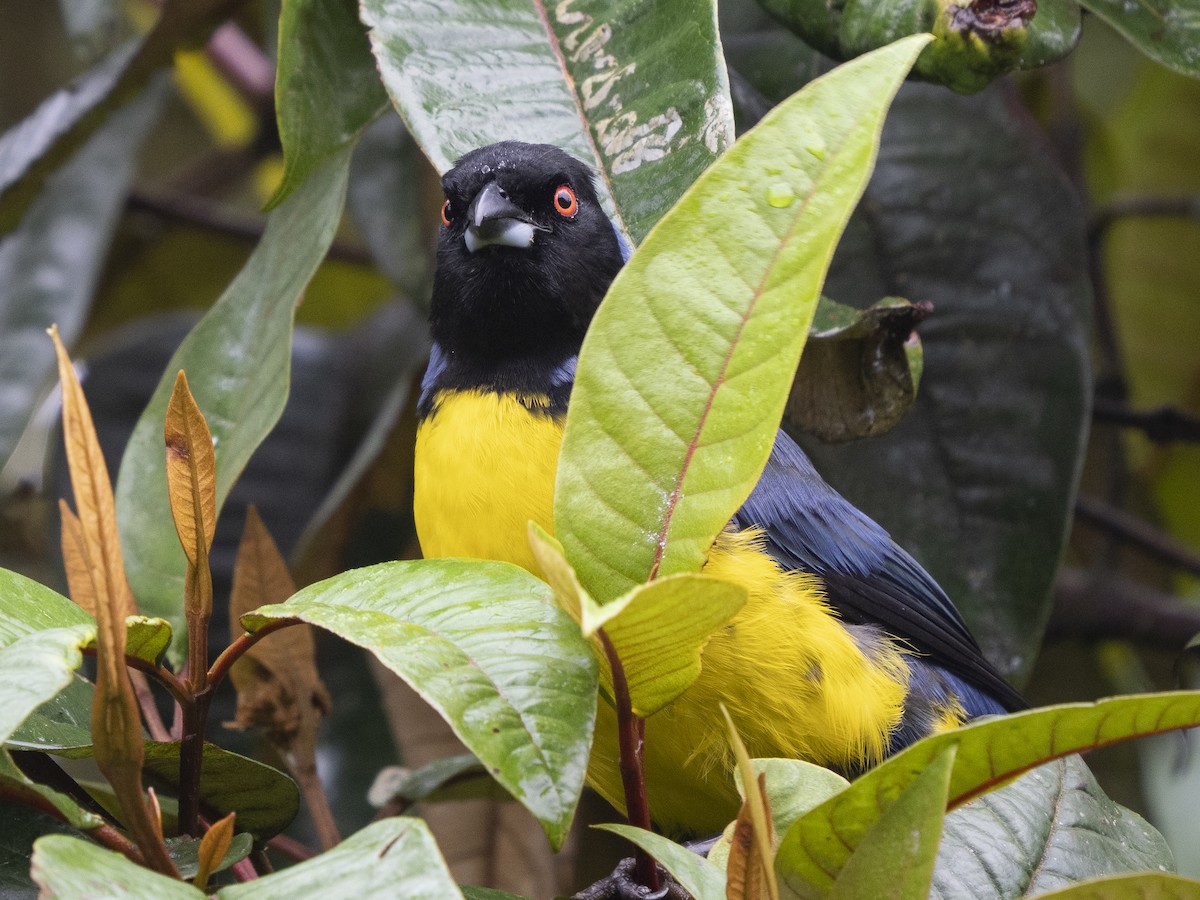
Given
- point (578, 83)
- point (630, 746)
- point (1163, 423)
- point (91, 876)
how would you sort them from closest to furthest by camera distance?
point (91, 876) → point (630, 746) → point (578, 83) → point (1163, 423)

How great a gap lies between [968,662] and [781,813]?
145 cm

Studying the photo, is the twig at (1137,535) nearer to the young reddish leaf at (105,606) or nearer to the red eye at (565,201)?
the red eye at (565,201)

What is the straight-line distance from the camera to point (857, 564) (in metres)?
2.57

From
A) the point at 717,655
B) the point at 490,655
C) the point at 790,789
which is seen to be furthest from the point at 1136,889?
the point at 717,655

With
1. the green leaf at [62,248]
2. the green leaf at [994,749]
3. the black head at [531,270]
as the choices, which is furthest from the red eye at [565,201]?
the green leaf at [994,749]

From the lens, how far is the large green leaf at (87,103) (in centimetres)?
282

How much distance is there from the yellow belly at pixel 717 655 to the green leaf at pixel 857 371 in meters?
0.34

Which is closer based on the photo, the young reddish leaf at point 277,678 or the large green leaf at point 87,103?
the young reddish leaf at point 277,678

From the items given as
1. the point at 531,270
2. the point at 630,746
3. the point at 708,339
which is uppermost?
the point at 708,339

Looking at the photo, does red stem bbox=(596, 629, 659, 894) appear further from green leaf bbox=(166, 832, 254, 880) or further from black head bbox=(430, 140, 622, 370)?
black head bbox=(430, 140, 622, 370)

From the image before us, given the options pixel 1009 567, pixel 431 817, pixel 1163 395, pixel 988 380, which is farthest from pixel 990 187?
pixel 431 817

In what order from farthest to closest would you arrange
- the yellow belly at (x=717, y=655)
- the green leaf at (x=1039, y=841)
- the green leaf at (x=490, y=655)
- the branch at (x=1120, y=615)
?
1. the branch at (x=1120, y=615)
2. the yellow belly at (x=717, y=655)
3. the green leaf at (x=1039, y=841)
4. the green leaf at (x=490, y=655)

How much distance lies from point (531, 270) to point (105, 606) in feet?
5.39

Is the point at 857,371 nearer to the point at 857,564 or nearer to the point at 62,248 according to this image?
the point at 857,564
